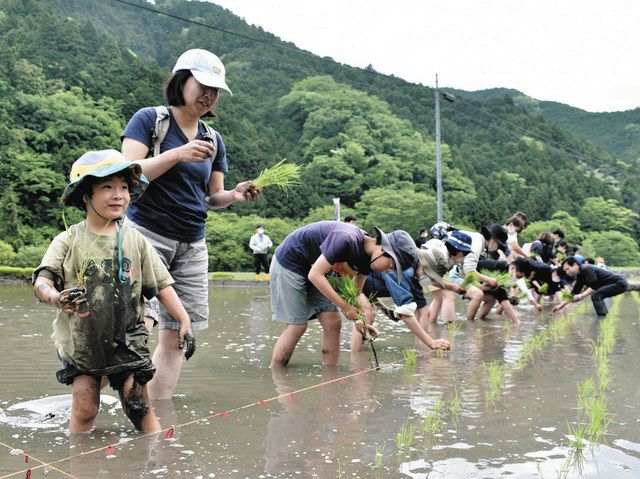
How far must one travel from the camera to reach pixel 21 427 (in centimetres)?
359

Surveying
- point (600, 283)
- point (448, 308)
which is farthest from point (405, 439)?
point (600, 283)

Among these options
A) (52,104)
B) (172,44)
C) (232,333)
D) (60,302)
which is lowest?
(232,333)

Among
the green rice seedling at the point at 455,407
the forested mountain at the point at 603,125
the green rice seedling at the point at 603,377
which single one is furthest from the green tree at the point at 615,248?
the green rice seedling at the point at 455,407

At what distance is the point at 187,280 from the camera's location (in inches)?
167

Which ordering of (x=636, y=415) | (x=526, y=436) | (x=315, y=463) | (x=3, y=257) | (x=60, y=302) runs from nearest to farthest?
(x=60, y=302) → (x=315, y=463) → (x=526, y=436) → (x=636, y=415) → (x=3, y=257)

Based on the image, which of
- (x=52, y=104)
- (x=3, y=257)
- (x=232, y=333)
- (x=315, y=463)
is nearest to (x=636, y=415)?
(x=315, y=463)

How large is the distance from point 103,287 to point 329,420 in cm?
141

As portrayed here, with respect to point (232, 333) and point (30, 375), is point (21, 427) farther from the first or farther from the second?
point (232, 333)

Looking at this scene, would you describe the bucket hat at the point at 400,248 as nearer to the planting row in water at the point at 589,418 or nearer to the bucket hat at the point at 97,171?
the planting row in water at the point at 589,418

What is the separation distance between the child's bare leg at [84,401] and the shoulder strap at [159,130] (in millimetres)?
1373

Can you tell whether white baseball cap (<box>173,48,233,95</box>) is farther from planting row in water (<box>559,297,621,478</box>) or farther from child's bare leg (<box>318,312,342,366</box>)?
planting row in water (<box>559,297,621,478</box>)

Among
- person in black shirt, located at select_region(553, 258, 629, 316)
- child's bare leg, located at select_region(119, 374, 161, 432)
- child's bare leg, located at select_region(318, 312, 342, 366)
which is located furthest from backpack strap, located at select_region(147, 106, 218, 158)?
person in black shirt, located at select_region(553, 258, 629, 316)

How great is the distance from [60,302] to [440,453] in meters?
1.75

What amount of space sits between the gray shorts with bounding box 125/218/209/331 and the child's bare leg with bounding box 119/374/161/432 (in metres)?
0.82
